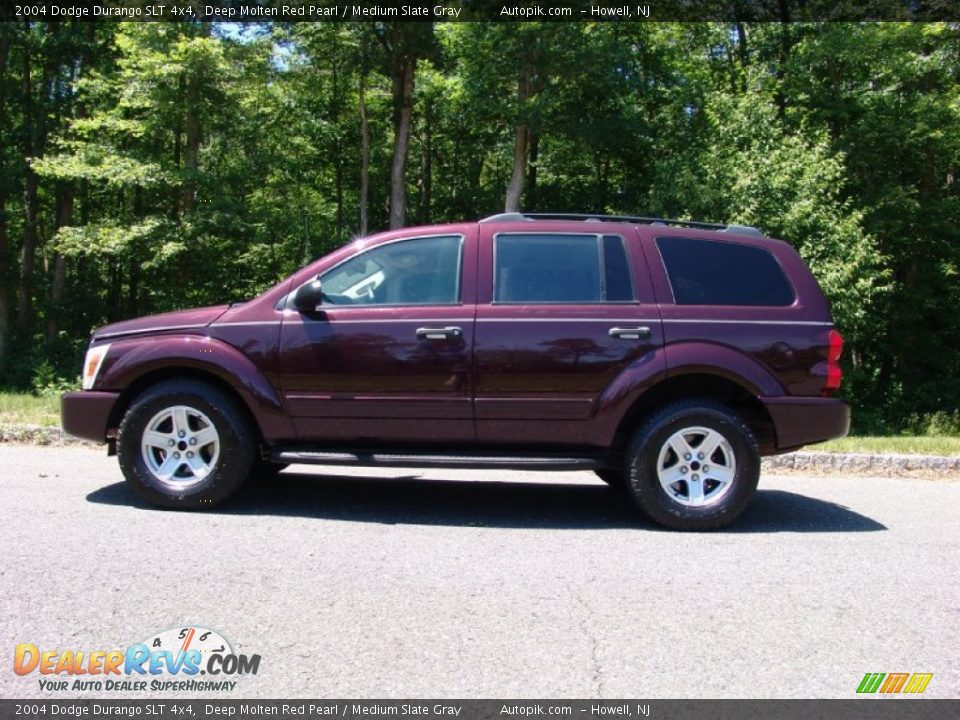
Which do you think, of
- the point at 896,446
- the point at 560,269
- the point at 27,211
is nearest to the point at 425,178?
the point at 27,211

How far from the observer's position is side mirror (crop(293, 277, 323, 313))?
17.5 feet

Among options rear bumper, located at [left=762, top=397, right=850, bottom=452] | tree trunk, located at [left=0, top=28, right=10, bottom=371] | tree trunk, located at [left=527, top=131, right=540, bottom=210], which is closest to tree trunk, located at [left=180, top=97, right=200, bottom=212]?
tree trunk, located at [left=0, top=28, right=10, bottom=371]

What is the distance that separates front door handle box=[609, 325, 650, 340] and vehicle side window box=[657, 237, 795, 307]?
1.15 ft

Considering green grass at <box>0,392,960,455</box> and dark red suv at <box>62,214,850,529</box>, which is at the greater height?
dark red suv at <box>62,214,850,529</box>

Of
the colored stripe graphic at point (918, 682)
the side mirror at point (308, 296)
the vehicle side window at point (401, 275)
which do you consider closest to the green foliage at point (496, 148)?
the vehicle side window at point (401, 275)

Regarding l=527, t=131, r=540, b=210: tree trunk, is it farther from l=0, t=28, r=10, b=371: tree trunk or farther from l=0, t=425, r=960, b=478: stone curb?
l=0, t=425, r=960, b=478: stone curb

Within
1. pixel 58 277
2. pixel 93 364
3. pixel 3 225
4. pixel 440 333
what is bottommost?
pixel 93 364

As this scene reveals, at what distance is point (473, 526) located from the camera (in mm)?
5379

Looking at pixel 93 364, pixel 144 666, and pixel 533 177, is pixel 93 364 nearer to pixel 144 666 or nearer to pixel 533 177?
pixel 144 666

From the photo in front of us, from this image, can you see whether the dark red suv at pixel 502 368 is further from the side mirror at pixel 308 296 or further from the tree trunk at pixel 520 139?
the tree trunk at pixel 520 139

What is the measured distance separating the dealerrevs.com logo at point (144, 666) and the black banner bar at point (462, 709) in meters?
0.11

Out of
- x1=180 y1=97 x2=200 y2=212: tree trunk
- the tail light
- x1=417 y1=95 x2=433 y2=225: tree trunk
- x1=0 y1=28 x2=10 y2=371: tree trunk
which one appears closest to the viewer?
the tail light

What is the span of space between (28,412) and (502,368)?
291 inches

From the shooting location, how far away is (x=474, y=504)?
19.9ft
